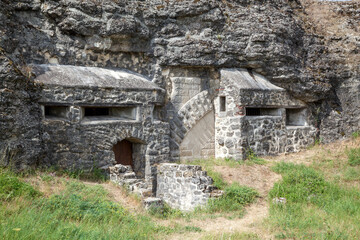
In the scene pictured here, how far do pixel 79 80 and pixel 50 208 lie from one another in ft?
12.6

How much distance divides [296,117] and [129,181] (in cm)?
752

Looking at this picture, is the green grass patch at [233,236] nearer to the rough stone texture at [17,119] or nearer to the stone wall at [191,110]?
the rough stone texture at [17,119]

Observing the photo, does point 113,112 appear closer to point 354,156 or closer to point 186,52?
point 186,52

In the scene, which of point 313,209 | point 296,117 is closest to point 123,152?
point 313,209

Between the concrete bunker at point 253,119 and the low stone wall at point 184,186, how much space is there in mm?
2840

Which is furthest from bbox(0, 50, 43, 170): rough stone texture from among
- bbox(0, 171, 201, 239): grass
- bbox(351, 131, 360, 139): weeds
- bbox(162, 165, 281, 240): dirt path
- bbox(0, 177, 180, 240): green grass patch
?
bbox(351, 131, 360, 139): weeds

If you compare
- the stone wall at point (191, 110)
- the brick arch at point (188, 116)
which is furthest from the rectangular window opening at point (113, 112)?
the brick arch at point (188, 116)

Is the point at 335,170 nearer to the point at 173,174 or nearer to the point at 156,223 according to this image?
the point at 173,174

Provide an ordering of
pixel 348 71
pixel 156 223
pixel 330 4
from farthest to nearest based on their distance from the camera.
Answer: pixel 330 4
pixel 348 71
pixel 156 223

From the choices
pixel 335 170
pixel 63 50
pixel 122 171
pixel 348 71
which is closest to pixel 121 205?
pixel 122 171

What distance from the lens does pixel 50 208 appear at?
606 cm

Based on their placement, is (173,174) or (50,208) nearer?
(50,208)

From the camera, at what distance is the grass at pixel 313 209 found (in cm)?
598

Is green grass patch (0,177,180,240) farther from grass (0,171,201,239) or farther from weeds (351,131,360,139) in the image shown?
weeds (351,131,360,139)
